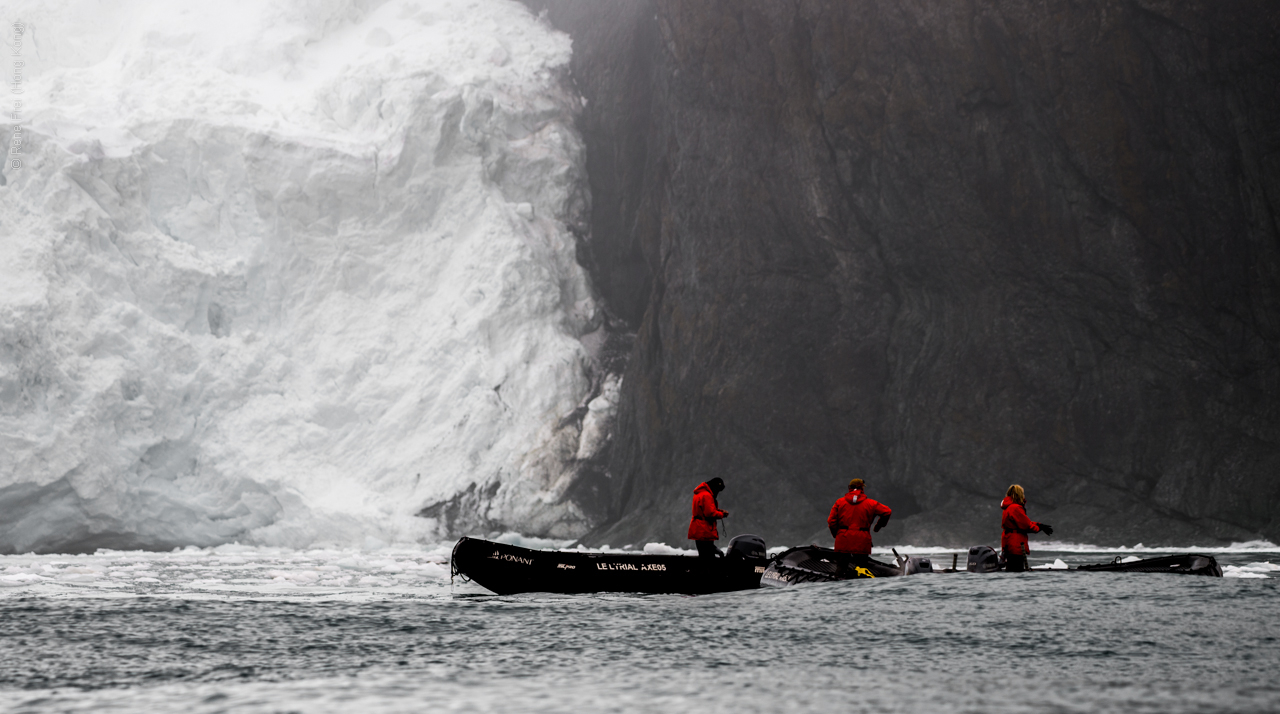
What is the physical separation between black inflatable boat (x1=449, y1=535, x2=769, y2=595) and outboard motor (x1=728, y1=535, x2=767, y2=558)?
0.07m

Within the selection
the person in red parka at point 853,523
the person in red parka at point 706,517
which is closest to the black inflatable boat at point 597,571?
the person in red parka at point 706,517

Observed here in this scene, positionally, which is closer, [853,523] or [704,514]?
[853,523]

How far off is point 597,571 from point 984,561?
5064mm

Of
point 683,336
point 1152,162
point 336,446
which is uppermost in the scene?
point 1152,162

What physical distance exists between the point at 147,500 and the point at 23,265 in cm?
823

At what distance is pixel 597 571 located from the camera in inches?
648

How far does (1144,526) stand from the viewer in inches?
1136

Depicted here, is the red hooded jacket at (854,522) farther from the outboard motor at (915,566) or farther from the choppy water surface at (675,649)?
the outboard motor at (915,566)

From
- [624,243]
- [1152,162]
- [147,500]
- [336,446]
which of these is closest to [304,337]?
[336,446]

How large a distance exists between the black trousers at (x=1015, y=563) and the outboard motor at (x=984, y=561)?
176mm

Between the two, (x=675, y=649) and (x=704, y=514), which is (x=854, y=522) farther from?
(x=675, y=649)

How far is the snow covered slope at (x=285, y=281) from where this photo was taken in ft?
120

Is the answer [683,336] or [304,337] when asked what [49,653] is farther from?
[304,337]

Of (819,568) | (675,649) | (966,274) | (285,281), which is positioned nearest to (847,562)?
(819,568)
